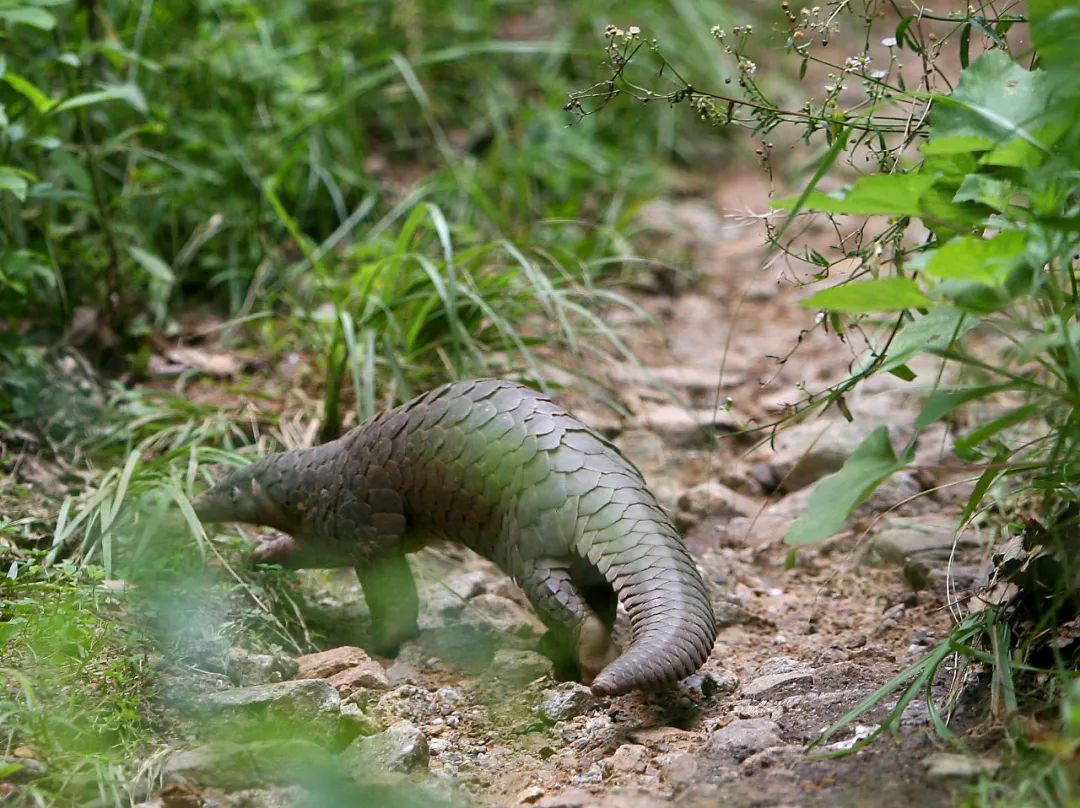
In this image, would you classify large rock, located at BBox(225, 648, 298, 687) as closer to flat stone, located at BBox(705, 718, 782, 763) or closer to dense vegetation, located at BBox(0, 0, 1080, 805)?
dense vegetation, located at BBox(0, 0, 1080, 805)

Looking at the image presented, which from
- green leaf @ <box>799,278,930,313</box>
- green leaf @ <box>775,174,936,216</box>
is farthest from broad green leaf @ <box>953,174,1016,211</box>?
green leaf @ <box>799,278,930,313</box>

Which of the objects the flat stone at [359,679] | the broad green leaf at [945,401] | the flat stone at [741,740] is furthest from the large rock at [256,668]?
the broad green leaf at [945,401]

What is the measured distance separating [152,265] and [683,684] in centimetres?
291

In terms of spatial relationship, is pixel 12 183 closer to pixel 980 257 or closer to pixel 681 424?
pixel 681 424

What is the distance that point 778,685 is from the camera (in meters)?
2.89

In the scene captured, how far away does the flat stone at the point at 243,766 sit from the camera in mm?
2400

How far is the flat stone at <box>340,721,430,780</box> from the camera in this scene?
252cm

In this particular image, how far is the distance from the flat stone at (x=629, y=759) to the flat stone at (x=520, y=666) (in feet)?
1.76

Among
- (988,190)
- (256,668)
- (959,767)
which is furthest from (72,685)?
(988,190)

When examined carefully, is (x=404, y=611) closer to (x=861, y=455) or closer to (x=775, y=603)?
(x=775, y=603)

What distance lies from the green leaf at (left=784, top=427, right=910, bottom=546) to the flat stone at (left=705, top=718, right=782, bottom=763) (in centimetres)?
53

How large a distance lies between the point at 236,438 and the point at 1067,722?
3153 mm

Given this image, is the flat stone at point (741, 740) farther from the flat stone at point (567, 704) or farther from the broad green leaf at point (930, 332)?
the broad green leaf at point (930, 332)

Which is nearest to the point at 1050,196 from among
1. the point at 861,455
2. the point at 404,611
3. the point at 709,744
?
the point at 861,455
